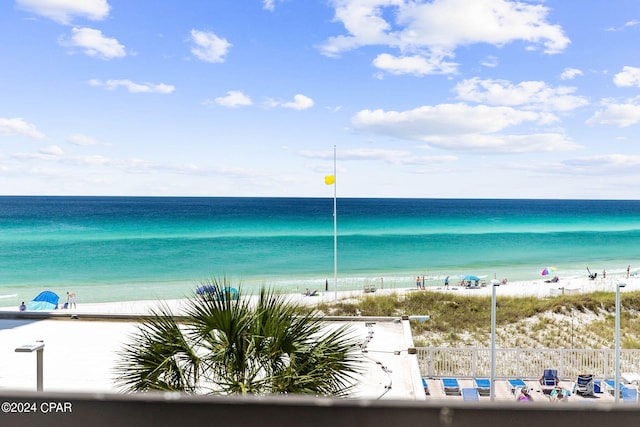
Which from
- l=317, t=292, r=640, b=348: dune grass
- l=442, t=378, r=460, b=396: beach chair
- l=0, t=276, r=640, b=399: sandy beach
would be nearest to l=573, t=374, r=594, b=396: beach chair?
l=442, t=378, r=460, b=396: beach chair

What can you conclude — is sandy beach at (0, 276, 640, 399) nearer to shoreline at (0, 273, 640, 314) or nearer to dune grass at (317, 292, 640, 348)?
dune grass at (317, 292, 640, 348)

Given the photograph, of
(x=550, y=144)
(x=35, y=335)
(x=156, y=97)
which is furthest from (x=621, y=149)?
(x=35, y=335)

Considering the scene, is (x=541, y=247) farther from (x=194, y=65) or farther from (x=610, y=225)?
(x=194, y=65)

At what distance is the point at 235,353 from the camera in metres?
2.40

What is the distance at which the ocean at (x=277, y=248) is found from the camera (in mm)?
22000

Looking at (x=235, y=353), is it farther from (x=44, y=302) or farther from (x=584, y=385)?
(x=44, y=302)

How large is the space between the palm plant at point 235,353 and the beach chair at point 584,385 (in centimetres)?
575

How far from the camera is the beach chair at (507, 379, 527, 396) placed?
711cm

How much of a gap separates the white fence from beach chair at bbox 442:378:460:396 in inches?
19.6

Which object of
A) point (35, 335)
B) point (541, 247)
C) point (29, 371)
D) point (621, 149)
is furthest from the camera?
point (621, 149)

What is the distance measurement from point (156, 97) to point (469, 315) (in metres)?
39.9

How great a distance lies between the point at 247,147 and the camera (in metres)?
48.2

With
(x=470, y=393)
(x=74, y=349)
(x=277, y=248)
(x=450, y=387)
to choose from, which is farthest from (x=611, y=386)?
(x=277, y=248)

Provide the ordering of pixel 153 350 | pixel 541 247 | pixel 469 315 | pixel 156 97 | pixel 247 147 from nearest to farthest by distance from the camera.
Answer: pixel 153 350, pixel 469 315, pixel 541 247, pixel 156 97, pixel 247 147
